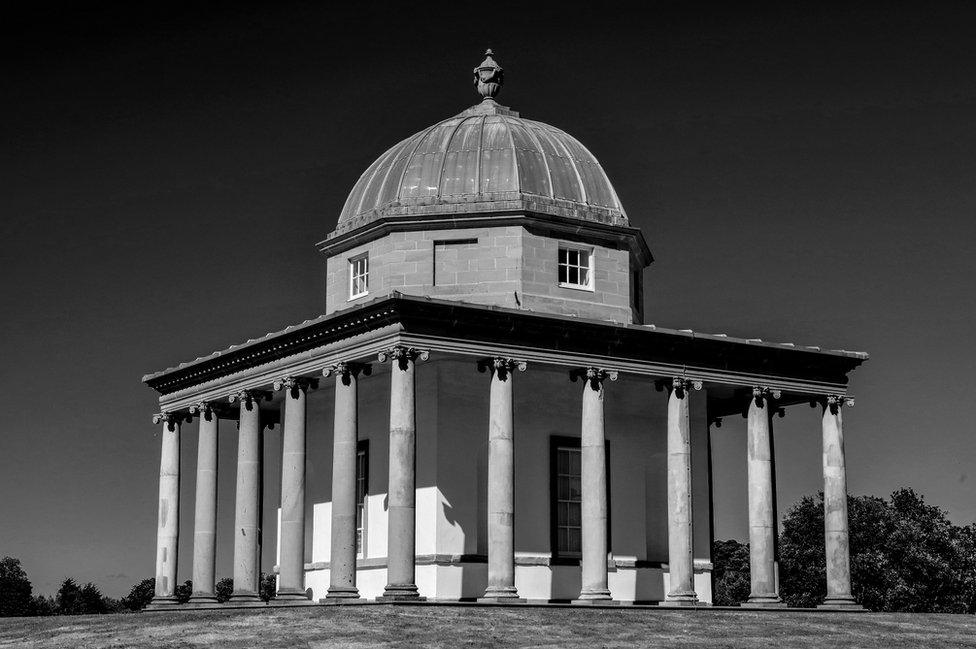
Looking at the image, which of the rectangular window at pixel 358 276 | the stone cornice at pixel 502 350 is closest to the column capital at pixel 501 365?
the stone cornice at pixel 502 350

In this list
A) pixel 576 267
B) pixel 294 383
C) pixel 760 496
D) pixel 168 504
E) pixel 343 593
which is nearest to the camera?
pixel 343 593

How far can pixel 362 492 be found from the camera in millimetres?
42562

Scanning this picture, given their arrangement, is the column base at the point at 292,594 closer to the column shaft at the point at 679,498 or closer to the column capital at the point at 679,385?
the column shaft at the point at 679,498

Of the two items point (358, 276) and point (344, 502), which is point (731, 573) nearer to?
point (358, 276)

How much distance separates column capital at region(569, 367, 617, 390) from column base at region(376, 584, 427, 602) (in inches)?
287

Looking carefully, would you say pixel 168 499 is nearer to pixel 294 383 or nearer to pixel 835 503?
pixel 294 383

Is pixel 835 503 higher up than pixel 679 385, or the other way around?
pixel 679 385

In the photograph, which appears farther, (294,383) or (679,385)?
(679,385)

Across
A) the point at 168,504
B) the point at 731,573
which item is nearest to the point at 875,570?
the point at 731,573

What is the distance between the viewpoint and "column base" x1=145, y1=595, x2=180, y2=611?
4347 cm

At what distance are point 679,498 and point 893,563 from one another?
37.9 metres

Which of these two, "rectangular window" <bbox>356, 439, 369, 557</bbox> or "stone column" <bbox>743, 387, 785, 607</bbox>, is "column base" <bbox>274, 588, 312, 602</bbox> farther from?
"stone column" <bbox>743, 387, 785, 607</bbox>

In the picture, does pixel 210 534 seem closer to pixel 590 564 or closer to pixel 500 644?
pixel 590 564

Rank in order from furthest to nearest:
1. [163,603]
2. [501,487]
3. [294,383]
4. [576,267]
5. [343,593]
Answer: [163,603]
[576,267]
[294,383]
[501,487]
[343,593]
